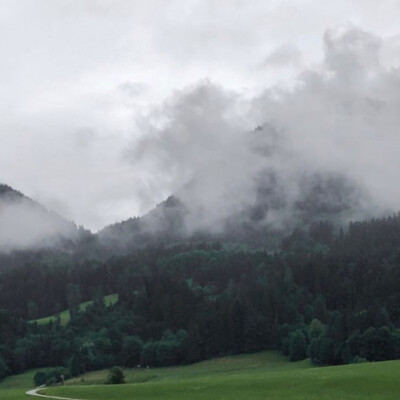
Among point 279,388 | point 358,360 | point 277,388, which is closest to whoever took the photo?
point 279,388

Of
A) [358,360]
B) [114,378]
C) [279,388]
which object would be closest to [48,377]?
[114,378]

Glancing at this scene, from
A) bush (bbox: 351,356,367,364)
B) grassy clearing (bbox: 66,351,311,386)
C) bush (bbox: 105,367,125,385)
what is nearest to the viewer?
bush (bbox: 105,367,125,385)

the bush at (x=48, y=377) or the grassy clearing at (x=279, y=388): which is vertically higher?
the grassy clearing at (x=279, y=388)

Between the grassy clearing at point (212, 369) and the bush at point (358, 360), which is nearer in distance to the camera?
the bush at point (358, 360)

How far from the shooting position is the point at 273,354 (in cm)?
18812

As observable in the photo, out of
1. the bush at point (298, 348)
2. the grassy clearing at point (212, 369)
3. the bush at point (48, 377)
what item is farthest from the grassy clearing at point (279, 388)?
the bush at point (298, 348)

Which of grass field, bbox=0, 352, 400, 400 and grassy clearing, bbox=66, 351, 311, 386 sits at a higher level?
grass field, bbox=0, 352, 400, 400

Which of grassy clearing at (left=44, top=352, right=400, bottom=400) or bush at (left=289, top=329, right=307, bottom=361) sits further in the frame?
bush at (left=289, top=329, right=307, bottom=361)

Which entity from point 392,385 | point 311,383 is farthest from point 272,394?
point 392,385

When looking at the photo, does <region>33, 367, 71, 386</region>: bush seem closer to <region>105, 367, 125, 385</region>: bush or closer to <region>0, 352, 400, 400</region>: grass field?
<region>105, 367, 125, 385</region>: bush

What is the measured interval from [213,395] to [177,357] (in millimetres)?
120590

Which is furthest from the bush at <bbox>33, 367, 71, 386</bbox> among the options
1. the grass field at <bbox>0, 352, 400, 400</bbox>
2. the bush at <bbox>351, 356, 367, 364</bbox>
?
the grass field at <bbox>0, 352, 400, 400</bbox>

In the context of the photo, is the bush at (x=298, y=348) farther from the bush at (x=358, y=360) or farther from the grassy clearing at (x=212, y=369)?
the bush at (x=358, y=360)

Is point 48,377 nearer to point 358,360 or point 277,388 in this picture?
point 358,360
